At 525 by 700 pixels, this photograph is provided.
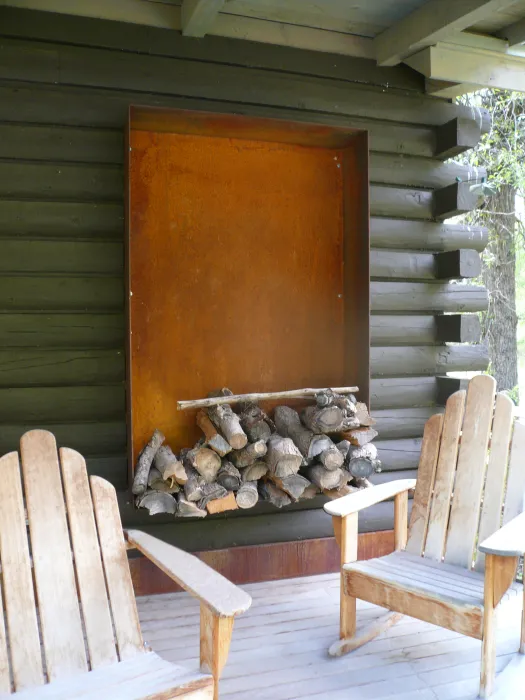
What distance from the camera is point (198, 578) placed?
1903 mm

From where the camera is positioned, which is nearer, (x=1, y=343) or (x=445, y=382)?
(x=1, y=343)

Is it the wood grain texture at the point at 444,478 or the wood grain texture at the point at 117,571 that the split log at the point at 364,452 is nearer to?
the wood grain texture at the point at 444,478

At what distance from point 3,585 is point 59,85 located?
2274mm

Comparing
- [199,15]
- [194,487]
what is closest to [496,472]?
[194,487]

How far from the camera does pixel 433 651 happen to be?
2.72 metres

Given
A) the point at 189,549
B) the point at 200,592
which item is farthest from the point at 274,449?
the point at 200,592

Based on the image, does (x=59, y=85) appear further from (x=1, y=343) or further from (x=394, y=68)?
(x=394, y=68)

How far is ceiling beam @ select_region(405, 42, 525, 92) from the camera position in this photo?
3508mm

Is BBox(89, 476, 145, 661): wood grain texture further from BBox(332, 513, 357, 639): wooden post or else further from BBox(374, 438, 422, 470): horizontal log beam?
BBox(374, 438, 422, 470): horizontal log beam

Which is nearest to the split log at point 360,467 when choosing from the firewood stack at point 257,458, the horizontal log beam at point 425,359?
the firewood stack at point 257,458

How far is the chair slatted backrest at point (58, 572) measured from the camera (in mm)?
2008

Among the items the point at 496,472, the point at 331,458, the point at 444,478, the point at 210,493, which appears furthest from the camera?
the point at 331,458

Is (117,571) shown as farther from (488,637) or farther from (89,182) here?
(89,182)

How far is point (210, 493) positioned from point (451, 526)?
1128 millimetres
